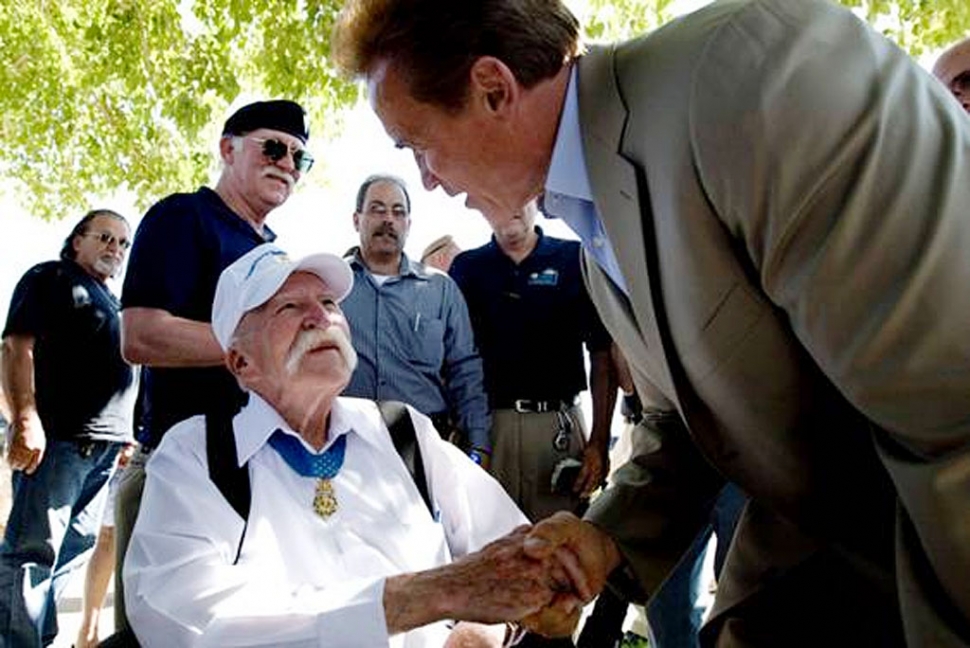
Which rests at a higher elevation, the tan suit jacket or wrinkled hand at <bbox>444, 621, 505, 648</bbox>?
the tan suit jacket

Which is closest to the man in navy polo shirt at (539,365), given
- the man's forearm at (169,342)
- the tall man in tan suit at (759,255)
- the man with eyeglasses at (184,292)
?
the man with eyeglasses at (184,292)

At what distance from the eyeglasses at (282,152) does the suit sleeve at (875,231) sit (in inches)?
104

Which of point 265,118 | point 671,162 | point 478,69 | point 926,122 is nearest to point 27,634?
point 265,118

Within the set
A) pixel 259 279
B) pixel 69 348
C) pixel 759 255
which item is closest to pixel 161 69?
pixel 69 348

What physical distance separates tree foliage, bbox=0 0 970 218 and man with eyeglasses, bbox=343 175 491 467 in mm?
1780

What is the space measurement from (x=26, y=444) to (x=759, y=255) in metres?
4.35

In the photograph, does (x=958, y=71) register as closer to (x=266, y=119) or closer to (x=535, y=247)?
(x=535, y=247)

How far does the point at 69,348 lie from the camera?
5203mm

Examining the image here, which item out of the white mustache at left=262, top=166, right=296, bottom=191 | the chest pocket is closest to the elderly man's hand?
the white mustache at left=262, top=166, right=296, bottom=191

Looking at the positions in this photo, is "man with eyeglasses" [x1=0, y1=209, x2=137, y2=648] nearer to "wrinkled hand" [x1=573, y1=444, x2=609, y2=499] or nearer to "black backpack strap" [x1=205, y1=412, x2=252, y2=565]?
"wrinkled hand" [x1=573, y1=444, x2=609, y2=499]

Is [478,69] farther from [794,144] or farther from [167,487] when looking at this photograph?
[167,487]

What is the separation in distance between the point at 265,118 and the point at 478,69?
2325 millimetres

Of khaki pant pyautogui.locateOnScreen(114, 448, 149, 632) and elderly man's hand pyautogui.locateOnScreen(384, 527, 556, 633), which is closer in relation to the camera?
elderly man's hand pyautogui.locateOnScreen(384, 527, 556, 633)

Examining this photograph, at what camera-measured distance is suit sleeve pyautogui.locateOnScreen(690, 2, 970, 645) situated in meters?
1.15
